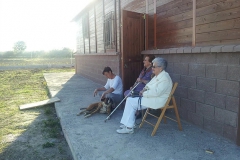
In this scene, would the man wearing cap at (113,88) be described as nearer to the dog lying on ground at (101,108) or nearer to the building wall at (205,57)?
the dog lying on ground at (101,108)

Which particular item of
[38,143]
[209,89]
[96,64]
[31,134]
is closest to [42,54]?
[96,64]

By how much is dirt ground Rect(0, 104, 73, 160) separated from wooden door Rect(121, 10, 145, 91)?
1.98 m

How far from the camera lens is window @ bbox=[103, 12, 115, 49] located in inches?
292

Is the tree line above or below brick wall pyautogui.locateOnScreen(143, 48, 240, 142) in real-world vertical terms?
above

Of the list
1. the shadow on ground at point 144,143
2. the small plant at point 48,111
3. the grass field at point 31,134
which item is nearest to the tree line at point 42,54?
the small plant at point 48,111

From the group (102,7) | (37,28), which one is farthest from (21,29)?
(102,7)

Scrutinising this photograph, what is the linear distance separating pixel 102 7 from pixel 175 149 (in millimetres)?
6941

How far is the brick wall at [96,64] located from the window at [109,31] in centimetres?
40

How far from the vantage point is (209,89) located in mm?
3492

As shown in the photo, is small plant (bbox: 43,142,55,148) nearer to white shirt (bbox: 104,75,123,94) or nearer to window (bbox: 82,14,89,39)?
white shirt (bbox: 104,75,123,94)

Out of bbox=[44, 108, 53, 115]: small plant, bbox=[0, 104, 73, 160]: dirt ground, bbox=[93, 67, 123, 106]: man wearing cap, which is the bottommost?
bbox=[0, 104, 73, 160]: dirt ground

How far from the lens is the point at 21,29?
76375 mm

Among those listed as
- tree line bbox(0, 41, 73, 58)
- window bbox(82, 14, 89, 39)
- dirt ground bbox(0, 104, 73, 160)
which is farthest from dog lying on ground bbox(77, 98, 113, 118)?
tree line bbox(0, 41, 73, 58)

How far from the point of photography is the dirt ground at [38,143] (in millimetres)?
3168
